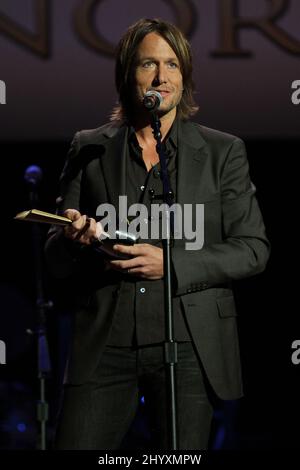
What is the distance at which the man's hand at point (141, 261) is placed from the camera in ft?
8.39

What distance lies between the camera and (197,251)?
2686 mm

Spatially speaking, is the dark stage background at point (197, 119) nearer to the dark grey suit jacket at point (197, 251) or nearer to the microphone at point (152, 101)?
the dark grey suit jacket at point (197, 251)

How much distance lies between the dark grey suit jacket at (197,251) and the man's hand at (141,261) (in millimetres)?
81

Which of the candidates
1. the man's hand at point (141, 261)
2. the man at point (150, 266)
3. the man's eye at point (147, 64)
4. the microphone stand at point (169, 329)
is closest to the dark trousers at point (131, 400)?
the man at point (150, 266)

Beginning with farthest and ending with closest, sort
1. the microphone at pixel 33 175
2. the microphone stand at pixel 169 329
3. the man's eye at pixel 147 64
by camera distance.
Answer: the microphone at pixel 33 175 < the man's eye at pixel 147 64 < the microphone stand at pixel 169 329

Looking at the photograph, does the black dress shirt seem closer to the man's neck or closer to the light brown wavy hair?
the man's neck

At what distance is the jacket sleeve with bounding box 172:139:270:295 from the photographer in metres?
2.65

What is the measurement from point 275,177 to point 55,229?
308 centimetres

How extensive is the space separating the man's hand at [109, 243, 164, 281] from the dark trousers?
231 mm
